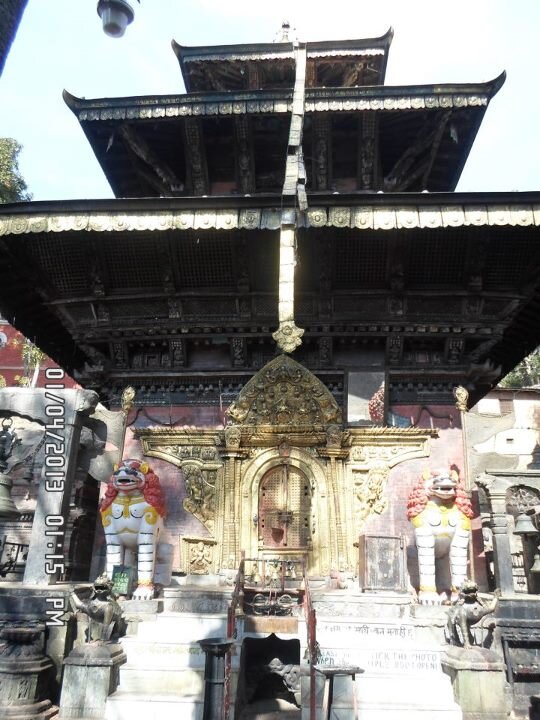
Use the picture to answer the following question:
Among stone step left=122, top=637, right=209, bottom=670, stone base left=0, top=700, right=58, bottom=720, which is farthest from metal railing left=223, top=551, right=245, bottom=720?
stone base left=0, top=700, right=58, bottom=720

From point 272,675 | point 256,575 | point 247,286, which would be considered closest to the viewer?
point 272,675

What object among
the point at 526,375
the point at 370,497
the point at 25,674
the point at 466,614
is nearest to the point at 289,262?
the point at 370,497

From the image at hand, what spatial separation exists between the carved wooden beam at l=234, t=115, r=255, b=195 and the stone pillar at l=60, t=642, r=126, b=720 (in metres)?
11.0

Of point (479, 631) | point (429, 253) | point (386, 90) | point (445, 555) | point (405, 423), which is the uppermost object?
point (386, 90)

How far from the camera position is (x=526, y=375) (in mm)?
36094

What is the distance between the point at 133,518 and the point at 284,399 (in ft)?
12.1

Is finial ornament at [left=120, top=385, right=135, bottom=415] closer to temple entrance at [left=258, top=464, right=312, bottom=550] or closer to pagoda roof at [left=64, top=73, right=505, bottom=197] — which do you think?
temple entrance at [left=258, top=464, right=312, bottom=550]

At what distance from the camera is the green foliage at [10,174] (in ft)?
92.8

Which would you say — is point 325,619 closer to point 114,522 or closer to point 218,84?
point 114,522

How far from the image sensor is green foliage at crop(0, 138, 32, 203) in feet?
92.8

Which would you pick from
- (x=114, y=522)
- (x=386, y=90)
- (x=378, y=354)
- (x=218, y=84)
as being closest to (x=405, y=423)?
(x=378, y=354)

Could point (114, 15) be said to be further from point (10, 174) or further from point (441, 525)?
point (10, 174)

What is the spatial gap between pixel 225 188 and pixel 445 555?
10.3 meters

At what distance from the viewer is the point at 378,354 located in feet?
39.3
